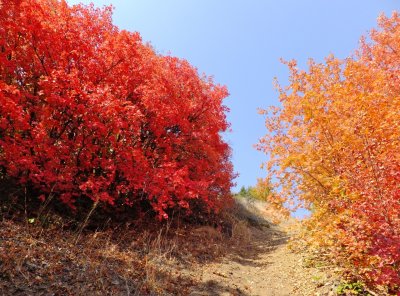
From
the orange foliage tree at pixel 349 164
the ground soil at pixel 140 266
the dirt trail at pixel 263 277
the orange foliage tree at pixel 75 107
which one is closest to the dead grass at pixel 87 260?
the ground soil at pixel 140 266

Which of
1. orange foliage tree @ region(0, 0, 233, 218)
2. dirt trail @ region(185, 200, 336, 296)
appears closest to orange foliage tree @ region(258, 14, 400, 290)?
dirt trail @ region(185, 200, 336, 296)

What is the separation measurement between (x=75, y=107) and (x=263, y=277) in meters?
9.09

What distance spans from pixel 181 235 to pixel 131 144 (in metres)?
4.78

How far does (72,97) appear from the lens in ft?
32.2

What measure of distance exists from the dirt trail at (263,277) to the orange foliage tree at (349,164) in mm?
1361

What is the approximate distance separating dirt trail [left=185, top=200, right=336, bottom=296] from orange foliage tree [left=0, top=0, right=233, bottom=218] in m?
2.87

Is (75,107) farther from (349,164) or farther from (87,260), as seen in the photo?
(349,164)

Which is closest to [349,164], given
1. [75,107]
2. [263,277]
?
[263,277]

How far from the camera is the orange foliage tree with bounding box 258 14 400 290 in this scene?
6488mm

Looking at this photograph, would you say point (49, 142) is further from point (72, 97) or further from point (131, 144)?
point (131, 144)

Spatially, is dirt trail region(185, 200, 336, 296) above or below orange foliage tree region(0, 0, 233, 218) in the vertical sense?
below

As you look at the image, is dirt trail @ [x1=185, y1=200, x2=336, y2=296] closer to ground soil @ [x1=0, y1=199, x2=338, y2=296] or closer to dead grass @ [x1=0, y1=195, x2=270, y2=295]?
ground soil @ [x1=0, y1=199, x2=338, y2=296]

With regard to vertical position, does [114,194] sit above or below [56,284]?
above

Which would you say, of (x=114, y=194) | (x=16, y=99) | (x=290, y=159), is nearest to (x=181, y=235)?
(x=114, y=194)
